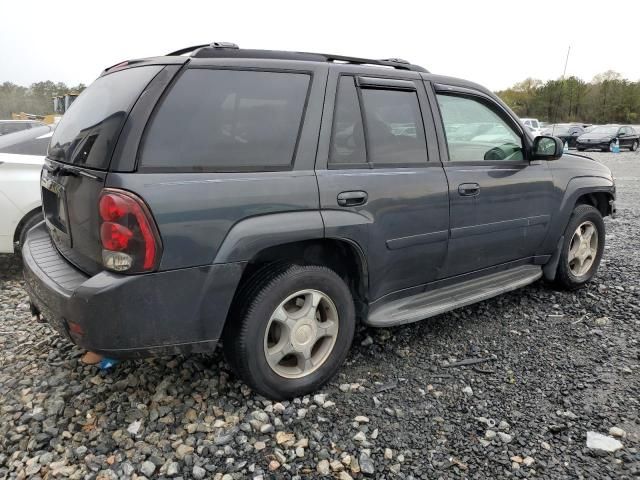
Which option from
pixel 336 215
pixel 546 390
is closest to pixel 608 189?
pixel 546 390

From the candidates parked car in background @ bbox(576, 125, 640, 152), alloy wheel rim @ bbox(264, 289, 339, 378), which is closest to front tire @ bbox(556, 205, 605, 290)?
alloy wheel rim @ bbox(264, 289, 339, 378)

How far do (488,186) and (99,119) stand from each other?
247 centimetres

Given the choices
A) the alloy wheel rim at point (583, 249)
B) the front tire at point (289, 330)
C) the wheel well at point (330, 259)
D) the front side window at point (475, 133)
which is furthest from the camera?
the alloy wheel rim at point (583, 249)

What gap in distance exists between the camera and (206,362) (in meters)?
3.07

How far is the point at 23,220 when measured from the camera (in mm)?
4414

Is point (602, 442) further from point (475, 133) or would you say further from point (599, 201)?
point (599, 201)

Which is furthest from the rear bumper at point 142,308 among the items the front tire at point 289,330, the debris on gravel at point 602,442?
the debris on gravel at point 602,442

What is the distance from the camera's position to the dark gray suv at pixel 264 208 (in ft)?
7.16

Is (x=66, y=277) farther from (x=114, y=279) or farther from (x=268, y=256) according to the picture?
(x=268, y=256)

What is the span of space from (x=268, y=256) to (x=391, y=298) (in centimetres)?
95

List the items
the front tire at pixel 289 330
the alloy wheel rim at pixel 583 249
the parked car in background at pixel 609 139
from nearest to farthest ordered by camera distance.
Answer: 1. the front tire at pixel 289 330
2. the alloy wheel rim at pixel 583 249
3. the parked car in background at pixel 609 139

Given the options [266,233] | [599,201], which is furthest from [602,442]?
[599,201]

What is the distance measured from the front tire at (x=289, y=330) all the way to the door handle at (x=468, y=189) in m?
1.06

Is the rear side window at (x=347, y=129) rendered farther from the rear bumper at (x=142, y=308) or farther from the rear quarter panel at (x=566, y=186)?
the rear quarter panel at (x=566, y=186)
